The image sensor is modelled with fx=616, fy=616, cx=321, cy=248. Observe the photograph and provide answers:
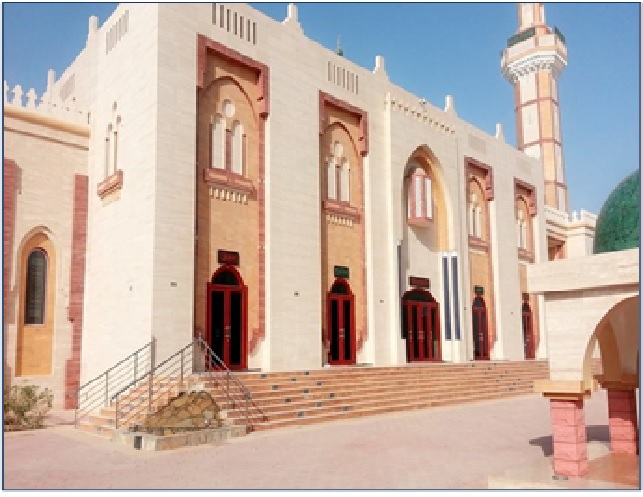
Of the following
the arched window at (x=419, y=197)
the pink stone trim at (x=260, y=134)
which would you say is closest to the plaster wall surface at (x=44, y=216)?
the pink stone trim at (x=260, y=134)

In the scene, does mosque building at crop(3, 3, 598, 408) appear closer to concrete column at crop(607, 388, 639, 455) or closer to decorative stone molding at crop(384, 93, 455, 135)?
decorative stone molding at crop(384, 93, 455, 135)

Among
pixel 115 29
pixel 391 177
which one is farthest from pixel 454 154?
pixel 115 29

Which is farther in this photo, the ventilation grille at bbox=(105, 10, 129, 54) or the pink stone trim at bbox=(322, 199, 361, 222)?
the pink stone trim at bbox=(322, 199, 361, 222)

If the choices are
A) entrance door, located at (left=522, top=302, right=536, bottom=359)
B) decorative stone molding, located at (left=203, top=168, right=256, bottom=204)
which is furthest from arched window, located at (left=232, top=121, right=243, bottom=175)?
entrance door, located at (left=522, top=302, right=536, bottom=359)

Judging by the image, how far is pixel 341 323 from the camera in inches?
796

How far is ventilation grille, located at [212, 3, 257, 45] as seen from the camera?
17297mm

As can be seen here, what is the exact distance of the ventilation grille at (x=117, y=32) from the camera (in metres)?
17.3

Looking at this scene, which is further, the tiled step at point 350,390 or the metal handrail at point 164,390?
the tiled step at point 350,390

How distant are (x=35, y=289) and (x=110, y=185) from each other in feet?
11.0

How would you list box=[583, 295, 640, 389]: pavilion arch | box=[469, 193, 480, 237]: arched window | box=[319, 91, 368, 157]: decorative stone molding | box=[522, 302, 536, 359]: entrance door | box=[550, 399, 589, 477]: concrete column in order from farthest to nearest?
box=[522, 302, 536, 359]: entrance door → box=[469, 193, 480, 237]: arched window → box=[319, 91, 368, 157]: decorative stone molding → box=[583, 295, 640, 389]: pavilion arch → box=[550, 399, 589, 477]: concrete column

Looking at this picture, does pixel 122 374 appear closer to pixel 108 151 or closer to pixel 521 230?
pixel 108 151

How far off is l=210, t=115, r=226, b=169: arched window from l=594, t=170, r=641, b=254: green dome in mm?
11036

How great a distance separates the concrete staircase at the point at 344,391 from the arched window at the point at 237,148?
19.7 feet

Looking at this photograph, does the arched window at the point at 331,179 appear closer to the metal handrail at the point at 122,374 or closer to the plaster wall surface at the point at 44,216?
the plaster wall surface at the point at 44,216
